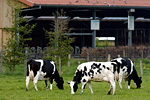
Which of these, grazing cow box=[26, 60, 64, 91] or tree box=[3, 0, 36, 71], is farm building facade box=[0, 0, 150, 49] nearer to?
tree box=[3, 0, 36, 71]

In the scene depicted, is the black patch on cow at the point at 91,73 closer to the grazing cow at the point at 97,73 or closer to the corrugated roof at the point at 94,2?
the grazing cow at the point at 97,73

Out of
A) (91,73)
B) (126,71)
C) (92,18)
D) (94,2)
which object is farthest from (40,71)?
(92,18)

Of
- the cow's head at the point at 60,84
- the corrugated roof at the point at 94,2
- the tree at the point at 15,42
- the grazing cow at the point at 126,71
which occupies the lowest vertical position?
the cow's head at the point at 60,84

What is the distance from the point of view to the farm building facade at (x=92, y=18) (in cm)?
3397

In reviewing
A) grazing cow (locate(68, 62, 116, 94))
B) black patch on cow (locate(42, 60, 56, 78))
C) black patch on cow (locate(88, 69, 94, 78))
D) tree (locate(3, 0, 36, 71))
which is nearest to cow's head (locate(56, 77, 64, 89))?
black patch on cow (locate(42, 60, 56, 78))

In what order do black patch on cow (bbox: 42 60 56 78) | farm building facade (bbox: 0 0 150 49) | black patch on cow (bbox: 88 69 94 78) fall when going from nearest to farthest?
1. black patch on cow (bbox: 88 69 94 78)
2. black patch on cow (bbox: 42 60 56 78)
3. farm building facade (bbox: 0 0 150 49)

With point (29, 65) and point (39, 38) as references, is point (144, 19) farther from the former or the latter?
point (29, 65)

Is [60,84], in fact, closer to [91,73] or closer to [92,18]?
[91,73]

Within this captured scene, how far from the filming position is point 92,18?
124ft

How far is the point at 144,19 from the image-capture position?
40.0 m

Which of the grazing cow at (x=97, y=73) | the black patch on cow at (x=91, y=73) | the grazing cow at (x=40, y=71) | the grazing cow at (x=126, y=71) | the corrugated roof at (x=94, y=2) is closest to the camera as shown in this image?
the grazing cow at (x=97, y=73)

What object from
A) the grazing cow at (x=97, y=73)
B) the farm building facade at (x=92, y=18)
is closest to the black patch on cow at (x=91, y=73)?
the grazing cow at (x=97, y=73)

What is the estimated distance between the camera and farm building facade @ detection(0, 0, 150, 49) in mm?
33969

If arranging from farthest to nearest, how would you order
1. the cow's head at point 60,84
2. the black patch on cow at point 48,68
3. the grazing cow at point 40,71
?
the cow's head at point 60,84 < the black patch on cow at point 48,68 < the grazing cow at point 40,71
